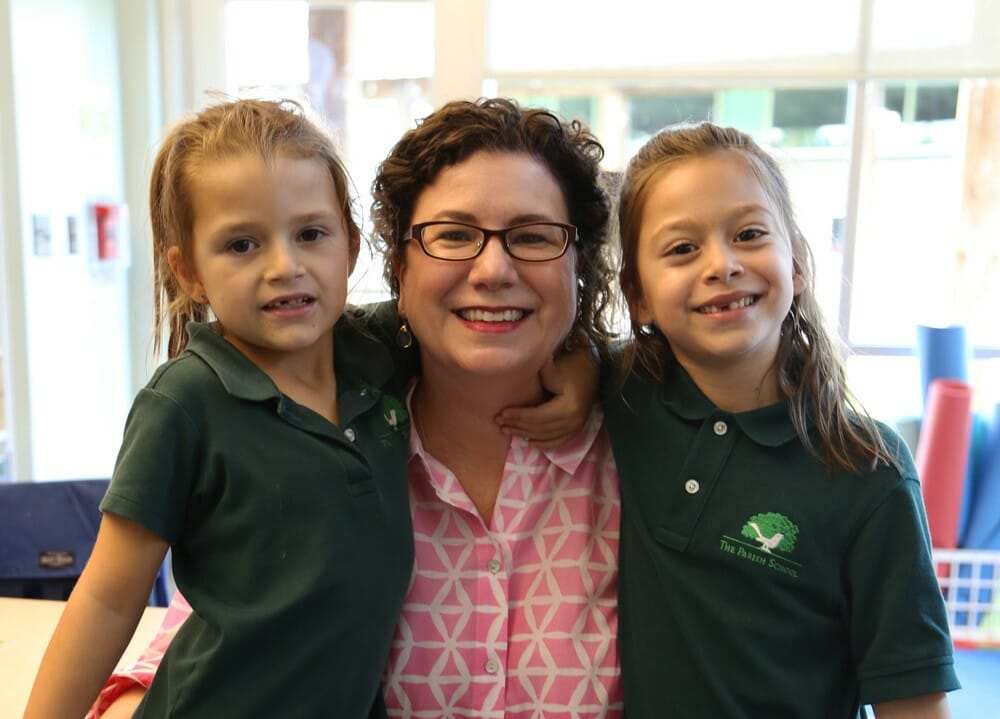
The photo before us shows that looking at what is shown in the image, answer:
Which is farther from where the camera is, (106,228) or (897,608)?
(106,228)

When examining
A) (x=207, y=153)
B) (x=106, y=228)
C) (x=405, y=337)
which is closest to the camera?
(x=207, y=153)

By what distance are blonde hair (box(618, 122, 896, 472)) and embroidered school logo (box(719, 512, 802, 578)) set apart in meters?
0.11

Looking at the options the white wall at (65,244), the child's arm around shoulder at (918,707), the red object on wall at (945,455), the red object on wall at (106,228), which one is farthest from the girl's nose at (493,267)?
the red object on wall at (106,228)

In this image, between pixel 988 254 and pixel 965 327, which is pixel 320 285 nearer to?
pixel 965 327

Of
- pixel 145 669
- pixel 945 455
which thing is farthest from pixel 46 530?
pixel 945 455

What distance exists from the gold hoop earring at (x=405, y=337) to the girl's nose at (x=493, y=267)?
0.21 meters

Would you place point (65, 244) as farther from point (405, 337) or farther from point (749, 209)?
point (749, 209)

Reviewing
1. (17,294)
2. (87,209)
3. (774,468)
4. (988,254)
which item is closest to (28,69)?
(87,209)

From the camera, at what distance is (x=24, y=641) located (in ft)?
5.27

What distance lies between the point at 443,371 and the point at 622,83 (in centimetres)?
140

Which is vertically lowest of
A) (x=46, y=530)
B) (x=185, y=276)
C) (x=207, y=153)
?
(x=46, y=530)

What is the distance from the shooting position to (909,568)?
1.09 meters

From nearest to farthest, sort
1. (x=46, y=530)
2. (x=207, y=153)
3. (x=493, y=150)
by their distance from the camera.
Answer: (x=207, y=153) → (x=493, y=150) → (x=46, y=530)

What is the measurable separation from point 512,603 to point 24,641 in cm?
100
